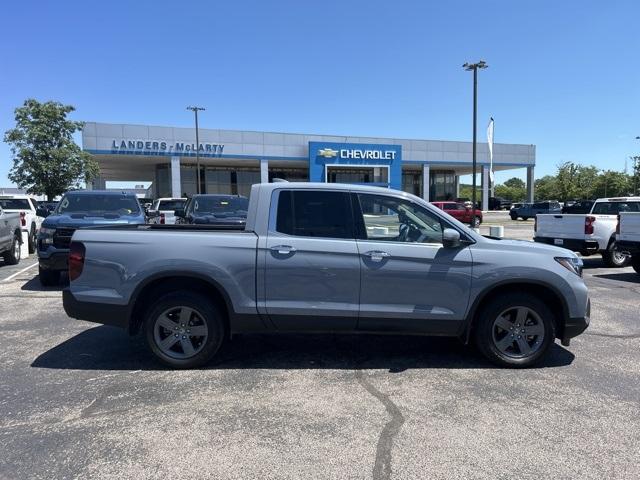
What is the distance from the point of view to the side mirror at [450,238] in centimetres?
466

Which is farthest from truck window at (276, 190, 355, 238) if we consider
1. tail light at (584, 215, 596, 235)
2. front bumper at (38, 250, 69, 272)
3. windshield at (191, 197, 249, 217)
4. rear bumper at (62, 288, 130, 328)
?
tail light at (584, 215, 596, 235)

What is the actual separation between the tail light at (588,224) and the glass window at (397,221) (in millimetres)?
8830

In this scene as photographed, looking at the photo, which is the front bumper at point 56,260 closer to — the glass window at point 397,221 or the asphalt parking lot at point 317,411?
the asphalt parking lot at point 317,411

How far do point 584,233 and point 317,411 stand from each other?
34.1ft

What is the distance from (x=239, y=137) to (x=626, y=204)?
38.6m

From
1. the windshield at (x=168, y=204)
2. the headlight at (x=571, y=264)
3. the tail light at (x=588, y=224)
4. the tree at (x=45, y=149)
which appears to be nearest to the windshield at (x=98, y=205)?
the headlight at (x=571, y=264)

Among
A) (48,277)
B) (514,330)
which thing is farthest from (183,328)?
(48,277)

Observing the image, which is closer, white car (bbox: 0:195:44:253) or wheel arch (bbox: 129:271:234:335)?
wheel arch (bbox: 129:271:234:335)

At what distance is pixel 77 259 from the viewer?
16.0ft

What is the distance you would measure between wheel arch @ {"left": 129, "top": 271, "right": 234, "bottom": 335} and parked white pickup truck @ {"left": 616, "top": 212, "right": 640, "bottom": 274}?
9.32m

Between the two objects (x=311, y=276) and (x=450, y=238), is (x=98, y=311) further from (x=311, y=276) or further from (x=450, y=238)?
(x=450, y=238)

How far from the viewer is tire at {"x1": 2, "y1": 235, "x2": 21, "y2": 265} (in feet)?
42.2

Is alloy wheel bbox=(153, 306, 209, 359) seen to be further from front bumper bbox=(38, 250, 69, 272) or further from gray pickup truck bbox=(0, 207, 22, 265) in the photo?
gray pickup truck bbox=(0, 207, 22, 265)

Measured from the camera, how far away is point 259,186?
199 inches
